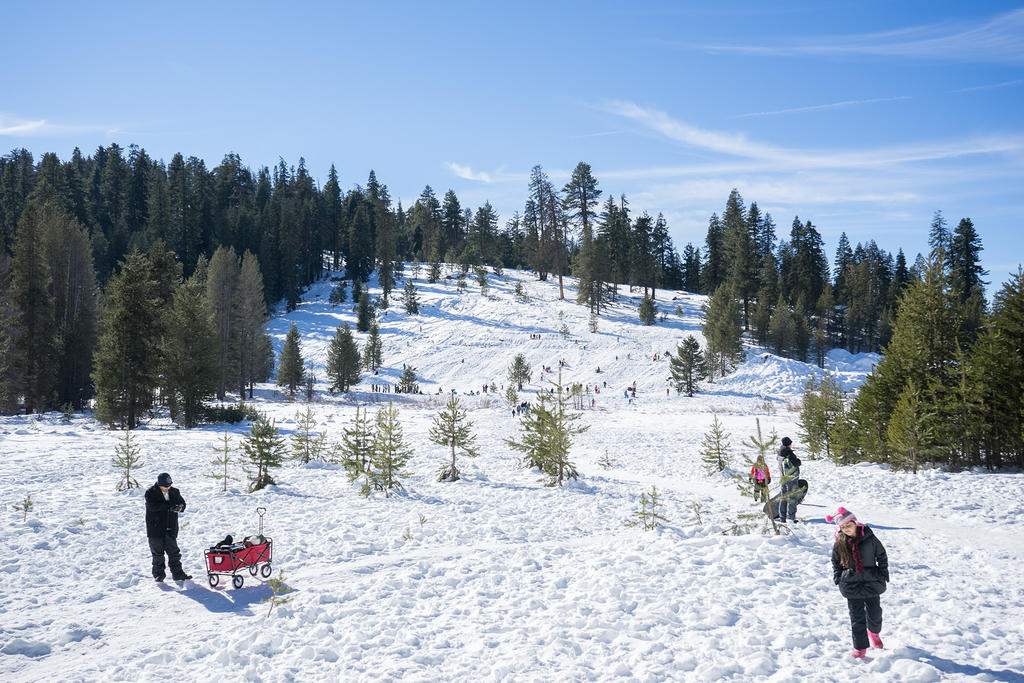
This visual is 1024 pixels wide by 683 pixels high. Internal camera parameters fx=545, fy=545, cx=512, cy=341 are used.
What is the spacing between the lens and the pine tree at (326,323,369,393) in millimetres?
50562

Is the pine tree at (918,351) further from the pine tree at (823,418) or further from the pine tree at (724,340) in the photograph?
the pine tree at (724,340)

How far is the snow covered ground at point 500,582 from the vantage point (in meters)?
6.04

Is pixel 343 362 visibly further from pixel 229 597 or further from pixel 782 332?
pixel 782 332

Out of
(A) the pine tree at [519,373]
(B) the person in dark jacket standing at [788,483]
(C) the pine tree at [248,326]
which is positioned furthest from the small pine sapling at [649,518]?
(C) the pine tree at [248,326]

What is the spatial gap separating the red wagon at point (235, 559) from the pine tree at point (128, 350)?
21.5m

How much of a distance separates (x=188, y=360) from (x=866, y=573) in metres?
30.1

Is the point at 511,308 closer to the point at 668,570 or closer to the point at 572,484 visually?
the point at 572,484

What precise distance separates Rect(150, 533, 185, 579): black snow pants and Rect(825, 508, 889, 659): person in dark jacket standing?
902 cm

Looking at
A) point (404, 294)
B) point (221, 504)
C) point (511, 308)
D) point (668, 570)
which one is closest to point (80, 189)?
point (404, 294)

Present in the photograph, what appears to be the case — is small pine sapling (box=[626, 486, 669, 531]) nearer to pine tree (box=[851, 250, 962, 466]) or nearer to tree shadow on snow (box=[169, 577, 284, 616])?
tree shadow on snow (box=[169, 577, 284, 616])

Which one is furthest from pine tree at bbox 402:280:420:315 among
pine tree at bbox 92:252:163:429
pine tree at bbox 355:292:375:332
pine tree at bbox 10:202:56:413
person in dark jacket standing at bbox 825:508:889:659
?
person in dark jacket standing at bbox 825:508:889:659

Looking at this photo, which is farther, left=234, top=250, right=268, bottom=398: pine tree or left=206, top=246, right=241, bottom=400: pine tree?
left=234, top=250, right=268, bottom=398: pine tree

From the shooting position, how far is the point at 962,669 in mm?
5730

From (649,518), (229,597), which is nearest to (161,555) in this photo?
(229,597)
